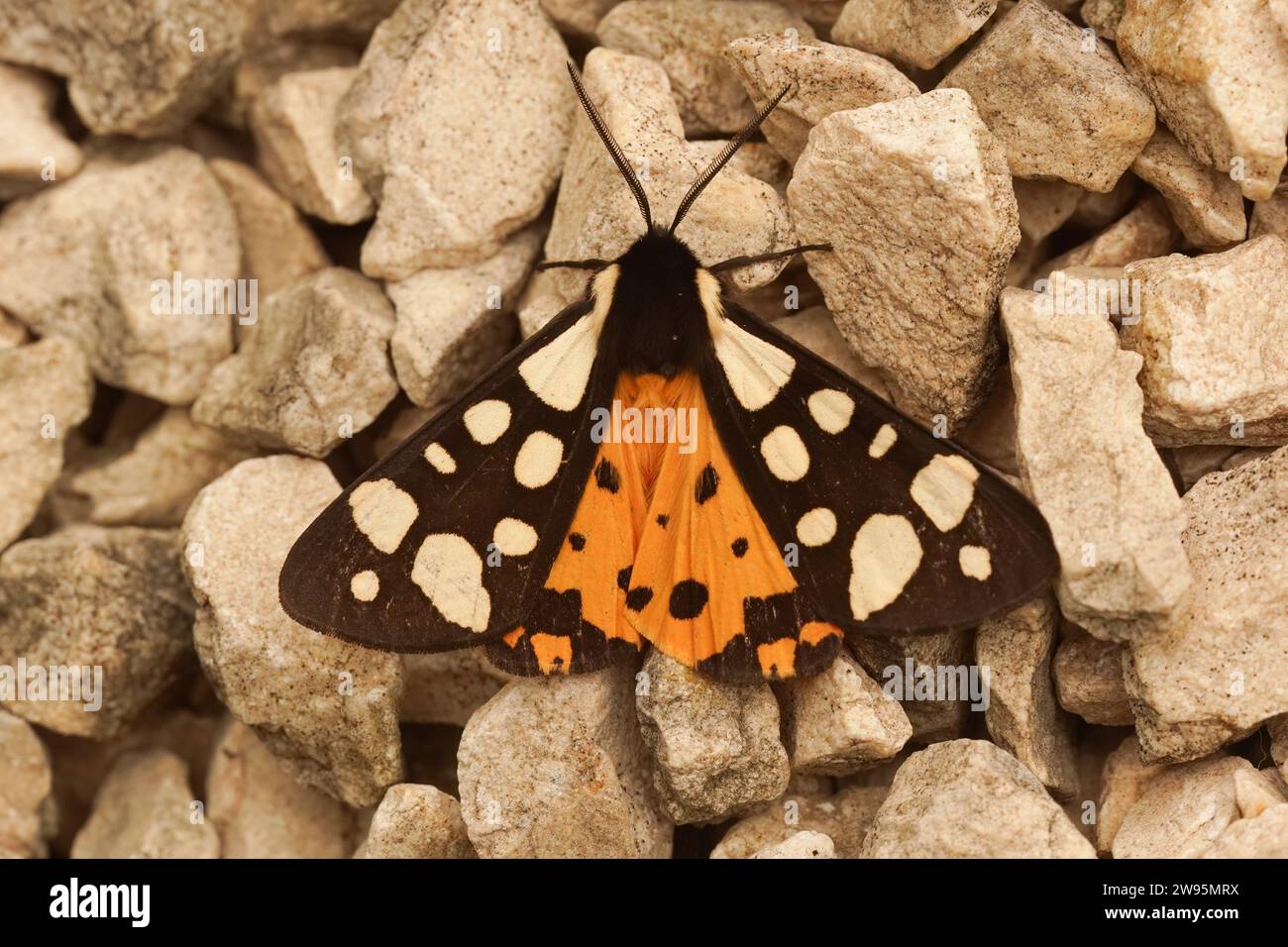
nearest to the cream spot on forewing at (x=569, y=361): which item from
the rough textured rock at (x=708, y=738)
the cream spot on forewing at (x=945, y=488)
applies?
the rough textured rock at (x=708, y=738)

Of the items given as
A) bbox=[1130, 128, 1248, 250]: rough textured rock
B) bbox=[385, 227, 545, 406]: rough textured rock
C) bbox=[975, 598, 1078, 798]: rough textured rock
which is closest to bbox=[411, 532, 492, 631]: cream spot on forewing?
bbox=[385, 227, 545, 406]: rough textured rock

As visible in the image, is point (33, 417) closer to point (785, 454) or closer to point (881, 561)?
point (785, 454)

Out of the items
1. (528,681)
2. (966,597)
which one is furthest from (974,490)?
(528,681)

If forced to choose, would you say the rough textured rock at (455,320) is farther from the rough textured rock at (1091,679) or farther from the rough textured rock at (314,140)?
the rough textured rock at (1091,679)

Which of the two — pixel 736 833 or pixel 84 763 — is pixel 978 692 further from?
pixel 84 763

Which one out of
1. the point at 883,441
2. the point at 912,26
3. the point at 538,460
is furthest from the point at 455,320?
the point at 912,26
